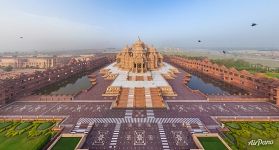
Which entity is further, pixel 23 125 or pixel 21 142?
pixel 23 125

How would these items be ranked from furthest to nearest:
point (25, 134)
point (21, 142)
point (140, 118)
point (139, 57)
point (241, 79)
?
point (139, 57)
point (241, 79)
point (140, 118)
point (25, 134)
point (21, 142)

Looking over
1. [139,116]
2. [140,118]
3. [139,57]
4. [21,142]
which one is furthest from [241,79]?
[21,142]

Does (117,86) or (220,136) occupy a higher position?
(117,86)

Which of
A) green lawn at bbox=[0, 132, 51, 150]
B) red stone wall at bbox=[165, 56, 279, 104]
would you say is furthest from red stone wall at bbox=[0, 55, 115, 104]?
red stone wall at bbox=[165, 56, 279, 104]

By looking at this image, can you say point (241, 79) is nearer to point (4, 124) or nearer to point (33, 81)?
point (33, 81)

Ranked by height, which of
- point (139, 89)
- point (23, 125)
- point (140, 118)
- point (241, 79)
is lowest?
point (23, 125)

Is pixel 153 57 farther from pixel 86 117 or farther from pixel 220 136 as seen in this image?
pixel 220 136

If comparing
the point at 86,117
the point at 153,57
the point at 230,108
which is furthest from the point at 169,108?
the point at 153,57
